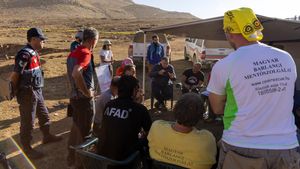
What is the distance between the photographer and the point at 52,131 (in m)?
7.14

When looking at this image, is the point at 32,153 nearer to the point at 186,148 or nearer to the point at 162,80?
the point at 186,148

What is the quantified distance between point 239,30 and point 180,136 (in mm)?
1009

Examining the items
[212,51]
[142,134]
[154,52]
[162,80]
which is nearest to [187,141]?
[142,134]

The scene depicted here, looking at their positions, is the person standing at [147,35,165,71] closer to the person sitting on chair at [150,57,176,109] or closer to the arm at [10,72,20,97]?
the person sitting on chair at [150,57,176,109]

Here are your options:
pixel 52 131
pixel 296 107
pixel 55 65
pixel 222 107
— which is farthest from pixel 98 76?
pixel 55 65

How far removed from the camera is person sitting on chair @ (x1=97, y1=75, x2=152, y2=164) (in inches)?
136

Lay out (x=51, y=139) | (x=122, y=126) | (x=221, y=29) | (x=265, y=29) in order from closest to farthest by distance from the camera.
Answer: (x=122, y=126)
(x=265, y=29)
(x=221, y=29)
(x=51, y=139)

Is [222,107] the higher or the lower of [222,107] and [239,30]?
the lower

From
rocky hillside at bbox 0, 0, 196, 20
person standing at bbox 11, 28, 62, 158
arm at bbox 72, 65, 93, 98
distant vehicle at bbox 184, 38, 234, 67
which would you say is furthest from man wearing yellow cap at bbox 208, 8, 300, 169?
rocky hillside at bbox 0, 0, 196, 20

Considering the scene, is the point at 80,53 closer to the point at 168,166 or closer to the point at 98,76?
the point at 98,76

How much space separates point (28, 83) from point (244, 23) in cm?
395

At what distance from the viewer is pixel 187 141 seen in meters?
2.93

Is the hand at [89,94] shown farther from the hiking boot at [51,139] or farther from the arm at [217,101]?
the arm at [217,101]

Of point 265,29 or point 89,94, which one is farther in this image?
point 265,29
